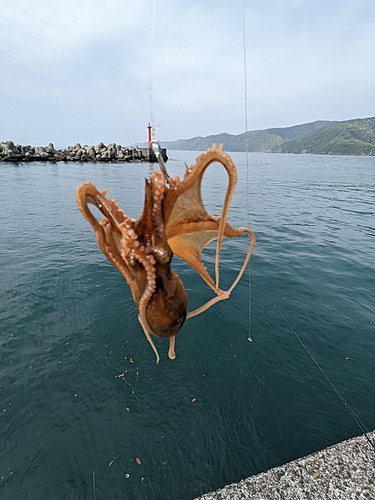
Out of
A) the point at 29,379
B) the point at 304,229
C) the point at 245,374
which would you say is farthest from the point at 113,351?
the point at 304,229

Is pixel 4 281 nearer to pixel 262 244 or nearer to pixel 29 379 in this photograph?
pixel 29 379

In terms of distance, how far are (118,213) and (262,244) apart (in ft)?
42.6

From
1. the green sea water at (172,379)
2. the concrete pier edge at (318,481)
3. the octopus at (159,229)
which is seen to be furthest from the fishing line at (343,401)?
the octopus at (159,229)

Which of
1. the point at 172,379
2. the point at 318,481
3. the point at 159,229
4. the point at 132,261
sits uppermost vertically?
the point at 159,229

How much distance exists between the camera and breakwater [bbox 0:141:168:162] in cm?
5929

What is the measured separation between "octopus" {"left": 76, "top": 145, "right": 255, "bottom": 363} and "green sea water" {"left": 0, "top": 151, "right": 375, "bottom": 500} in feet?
11.5

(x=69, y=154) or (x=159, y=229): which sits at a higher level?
(x=69, y=154)

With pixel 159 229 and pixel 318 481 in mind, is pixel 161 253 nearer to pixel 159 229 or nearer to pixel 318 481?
pixel 159 229

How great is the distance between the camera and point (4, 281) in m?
10.1

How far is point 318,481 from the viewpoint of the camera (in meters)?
3.65

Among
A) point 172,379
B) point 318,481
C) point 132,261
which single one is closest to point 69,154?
point 172,379

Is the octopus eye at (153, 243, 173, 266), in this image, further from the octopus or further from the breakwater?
the breakwater

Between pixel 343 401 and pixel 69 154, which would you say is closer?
pixel 343 401

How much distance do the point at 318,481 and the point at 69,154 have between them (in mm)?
79338
